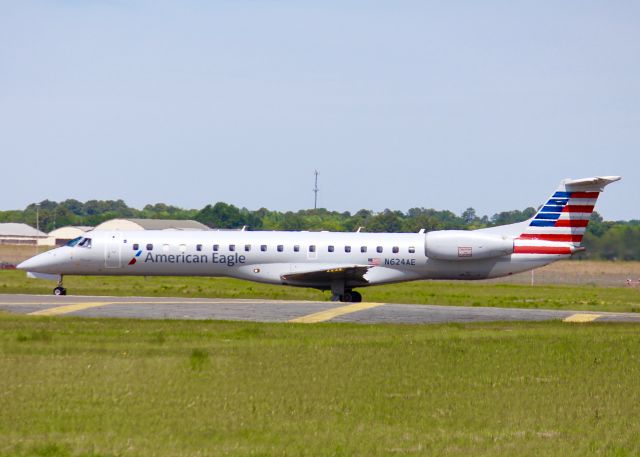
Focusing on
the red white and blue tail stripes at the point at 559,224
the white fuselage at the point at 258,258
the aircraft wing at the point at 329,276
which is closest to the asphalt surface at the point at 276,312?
the aircraft wing at the point at 329,276

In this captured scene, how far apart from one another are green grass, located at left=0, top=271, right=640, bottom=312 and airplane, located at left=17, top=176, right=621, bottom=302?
155 centimetres

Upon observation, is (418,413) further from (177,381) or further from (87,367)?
(87,367)

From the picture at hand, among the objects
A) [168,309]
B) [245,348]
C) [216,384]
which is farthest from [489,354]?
[168,309]

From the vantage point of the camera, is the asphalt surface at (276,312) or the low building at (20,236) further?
the low building at (20,236)

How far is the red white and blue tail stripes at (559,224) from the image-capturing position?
39344 millimetres

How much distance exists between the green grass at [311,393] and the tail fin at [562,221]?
14183mm

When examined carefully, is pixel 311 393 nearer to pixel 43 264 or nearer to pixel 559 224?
pixel 559 224

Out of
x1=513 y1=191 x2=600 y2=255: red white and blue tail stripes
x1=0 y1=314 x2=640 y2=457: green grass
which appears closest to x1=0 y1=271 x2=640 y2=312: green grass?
x1=513 y1=191 x2=600 y2=255: red white and blue tail stripes

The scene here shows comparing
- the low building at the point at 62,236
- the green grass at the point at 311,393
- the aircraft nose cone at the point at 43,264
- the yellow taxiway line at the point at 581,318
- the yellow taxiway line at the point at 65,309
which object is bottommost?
the green grass at the point at 311,393

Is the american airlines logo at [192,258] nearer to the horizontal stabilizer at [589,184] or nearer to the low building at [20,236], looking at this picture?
the horizontal stabilizer at [589,184]

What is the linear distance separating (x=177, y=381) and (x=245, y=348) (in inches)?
169

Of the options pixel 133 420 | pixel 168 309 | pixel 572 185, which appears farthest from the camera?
pixel 572 185

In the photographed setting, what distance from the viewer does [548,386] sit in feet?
58.2

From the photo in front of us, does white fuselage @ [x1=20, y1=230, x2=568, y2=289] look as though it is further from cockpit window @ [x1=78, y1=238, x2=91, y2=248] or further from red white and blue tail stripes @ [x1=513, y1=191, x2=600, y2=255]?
red white and blue tail stripes @ [x1=513, y1=191, x2=600, y2=255]
